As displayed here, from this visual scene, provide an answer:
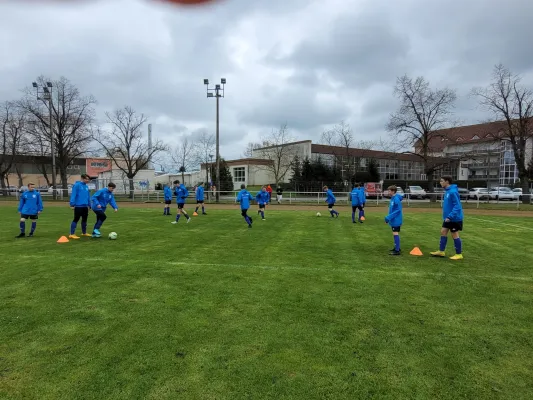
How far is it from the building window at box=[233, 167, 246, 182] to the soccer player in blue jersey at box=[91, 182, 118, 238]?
2112 inches

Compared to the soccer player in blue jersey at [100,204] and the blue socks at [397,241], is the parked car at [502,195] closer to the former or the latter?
the blue socks at [397,241]

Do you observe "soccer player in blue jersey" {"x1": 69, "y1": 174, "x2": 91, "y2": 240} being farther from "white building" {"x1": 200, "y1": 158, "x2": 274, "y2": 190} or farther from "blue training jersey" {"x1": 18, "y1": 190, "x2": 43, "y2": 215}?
"white building" {"x1": 200, "y1": 158, "x2": 274, "y2": 190}

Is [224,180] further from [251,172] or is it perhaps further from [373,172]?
[373,172]

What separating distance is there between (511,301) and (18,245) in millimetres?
11373

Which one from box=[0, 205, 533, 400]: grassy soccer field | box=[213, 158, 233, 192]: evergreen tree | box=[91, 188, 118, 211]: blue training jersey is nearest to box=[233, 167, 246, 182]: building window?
box=[213, 158, 233, 192]: evergreen tree

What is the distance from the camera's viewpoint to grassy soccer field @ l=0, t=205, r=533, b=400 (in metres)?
3.01

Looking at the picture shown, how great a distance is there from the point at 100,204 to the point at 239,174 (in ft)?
182

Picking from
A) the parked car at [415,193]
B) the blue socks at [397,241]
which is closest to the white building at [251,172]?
the parked car at [415,193]

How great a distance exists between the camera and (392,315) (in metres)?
4.58

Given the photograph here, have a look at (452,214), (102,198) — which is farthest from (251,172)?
(452,214)

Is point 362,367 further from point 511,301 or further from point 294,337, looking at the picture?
point 511,301

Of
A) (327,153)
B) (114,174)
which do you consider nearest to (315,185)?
(327,153)

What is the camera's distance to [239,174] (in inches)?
2623

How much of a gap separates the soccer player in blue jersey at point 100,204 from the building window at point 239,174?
53.7 m
